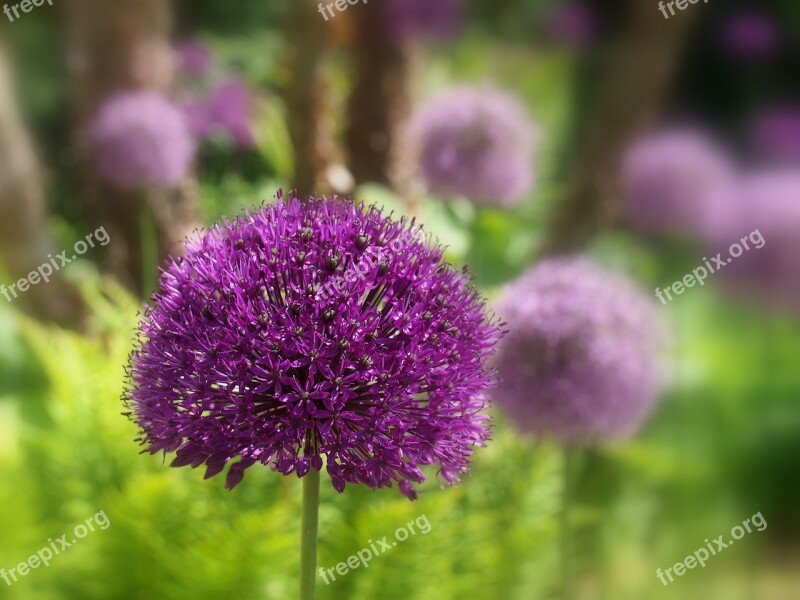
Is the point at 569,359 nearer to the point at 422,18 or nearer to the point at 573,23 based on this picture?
the point at 422,18

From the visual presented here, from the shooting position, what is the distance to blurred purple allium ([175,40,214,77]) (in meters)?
2.20

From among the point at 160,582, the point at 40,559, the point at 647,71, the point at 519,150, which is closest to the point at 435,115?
the point at 519,150

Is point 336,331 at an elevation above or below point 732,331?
below

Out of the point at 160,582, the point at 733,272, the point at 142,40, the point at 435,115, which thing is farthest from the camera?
the point at 142,40

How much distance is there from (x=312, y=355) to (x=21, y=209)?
1806 millimetres

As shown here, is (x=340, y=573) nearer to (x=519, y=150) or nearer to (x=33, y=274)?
Result: (x=519, y=150)

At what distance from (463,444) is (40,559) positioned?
1124 millimetres

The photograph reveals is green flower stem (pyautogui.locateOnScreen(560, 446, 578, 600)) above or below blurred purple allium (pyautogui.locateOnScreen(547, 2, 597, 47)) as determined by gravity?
below

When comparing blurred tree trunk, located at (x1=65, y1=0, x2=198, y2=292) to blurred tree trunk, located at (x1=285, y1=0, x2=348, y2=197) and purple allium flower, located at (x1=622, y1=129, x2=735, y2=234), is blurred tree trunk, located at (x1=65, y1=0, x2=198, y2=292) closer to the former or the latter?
blurred tree trunk, located at (x1=285, y1=0, x2=348, y2=197)

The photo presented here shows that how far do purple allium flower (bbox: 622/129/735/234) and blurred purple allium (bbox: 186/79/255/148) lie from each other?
1027mm

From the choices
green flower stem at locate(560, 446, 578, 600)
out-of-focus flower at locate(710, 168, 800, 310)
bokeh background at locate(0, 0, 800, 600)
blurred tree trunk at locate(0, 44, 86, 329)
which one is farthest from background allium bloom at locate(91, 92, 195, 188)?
out-of-focus flower at locate(710, 168, 800, 310)

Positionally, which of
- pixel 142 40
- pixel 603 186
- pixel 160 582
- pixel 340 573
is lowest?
pixel 340 573

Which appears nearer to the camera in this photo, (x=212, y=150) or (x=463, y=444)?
(x=463, y=444)

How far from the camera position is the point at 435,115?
5.15ft
